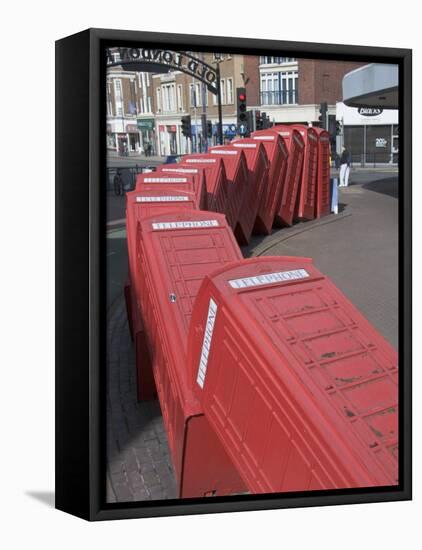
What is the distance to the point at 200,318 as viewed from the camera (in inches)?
188

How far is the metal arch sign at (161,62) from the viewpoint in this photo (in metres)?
5.00

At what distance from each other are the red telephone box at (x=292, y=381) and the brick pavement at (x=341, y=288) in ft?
2.64

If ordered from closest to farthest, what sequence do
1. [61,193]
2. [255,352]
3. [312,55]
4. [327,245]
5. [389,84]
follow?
[255,352] → [61,193] → [312,55] → [389,84] → [327,245]

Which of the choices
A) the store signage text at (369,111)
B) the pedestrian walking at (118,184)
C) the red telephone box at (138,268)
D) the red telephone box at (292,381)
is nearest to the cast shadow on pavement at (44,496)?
the red telephone box at (138,268)

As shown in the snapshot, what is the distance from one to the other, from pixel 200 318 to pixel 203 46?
2.08 meters

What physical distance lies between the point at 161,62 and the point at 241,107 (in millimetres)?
925

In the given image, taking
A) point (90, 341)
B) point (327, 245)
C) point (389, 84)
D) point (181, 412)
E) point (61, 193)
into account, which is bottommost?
point (181, 412)

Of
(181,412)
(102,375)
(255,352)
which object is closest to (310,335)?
(255,352)

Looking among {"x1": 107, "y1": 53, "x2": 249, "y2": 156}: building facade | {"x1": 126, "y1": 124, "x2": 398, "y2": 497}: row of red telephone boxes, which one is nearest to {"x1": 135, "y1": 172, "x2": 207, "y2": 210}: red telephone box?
{"x1": 126, "y1": 124, "x2": 398, "y2": 497}: row of red telephone boxes

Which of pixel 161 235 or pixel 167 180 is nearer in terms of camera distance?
pixel 161 235

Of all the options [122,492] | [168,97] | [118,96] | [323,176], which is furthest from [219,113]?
[122,492]

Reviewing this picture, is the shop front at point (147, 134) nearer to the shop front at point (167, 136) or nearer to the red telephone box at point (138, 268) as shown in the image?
the shop front at point (167, 136)

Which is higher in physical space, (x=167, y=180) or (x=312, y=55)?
(x=312, y=55)

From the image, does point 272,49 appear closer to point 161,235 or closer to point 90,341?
point 161,235
